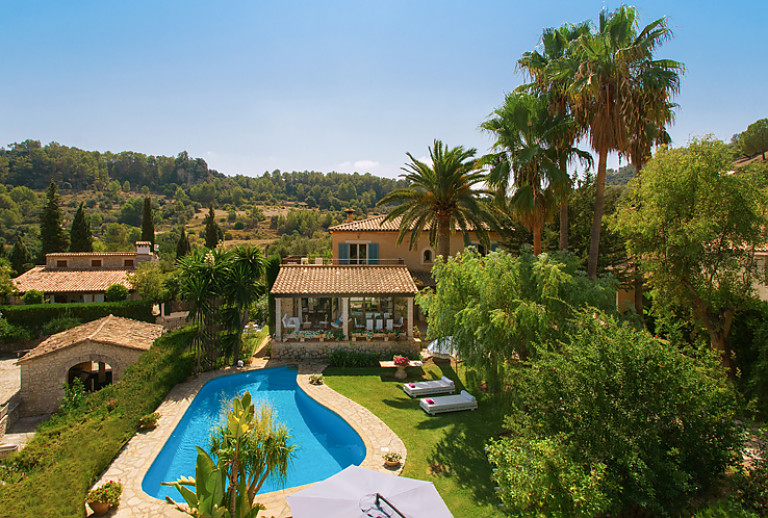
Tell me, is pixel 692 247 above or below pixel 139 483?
above

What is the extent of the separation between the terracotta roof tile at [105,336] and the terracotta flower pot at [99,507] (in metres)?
10.0

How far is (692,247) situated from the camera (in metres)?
12.7

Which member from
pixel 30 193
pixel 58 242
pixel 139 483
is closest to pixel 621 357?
pixel 139 483

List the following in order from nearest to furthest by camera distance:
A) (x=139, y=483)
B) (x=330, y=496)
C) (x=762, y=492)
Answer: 1. (x=762, y=492)
2. (x=330, y=496)
3. (x=139, y=483)

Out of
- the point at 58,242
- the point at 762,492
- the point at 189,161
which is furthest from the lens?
the point at 189,161

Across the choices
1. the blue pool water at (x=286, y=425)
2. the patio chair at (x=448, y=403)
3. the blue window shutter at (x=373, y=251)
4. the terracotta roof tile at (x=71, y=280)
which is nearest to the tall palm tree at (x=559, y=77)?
the patio chair at (x=448, y=403)

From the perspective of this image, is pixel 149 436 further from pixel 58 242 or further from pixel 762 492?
pixel 58 242

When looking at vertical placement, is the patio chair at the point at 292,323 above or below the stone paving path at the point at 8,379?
above

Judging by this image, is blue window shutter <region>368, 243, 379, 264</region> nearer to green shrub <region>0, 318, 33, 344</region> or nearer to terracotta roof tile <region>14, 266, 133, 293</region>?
terracotta roof tile <region>14, 266, 133, 293</region>

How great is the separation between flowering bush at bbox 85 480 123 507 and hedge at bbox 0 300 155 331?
2435 cm

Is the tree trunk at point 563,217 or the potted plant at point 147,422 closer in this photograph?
the potted plant at point 147,422

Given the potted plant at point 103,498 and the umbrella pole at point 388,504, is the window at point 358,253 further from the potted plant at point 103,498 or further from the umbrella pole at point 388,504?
the umbrella pole at point 388,504

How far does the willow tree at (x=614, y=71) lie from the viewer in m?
15.0

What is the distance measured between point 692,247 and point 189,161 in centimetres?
20902
